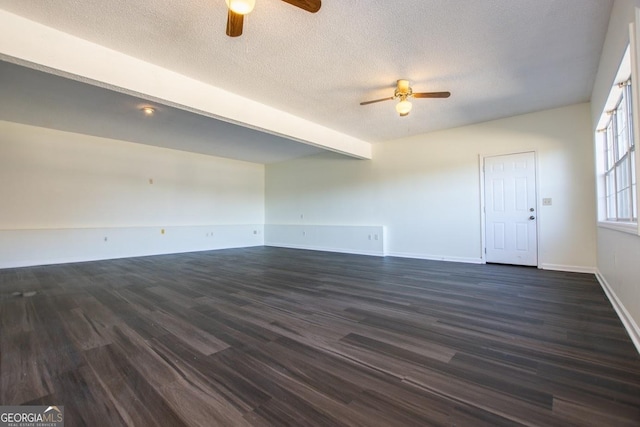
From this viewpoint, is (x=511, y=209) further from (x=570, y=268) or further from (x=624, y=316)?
(x=624, y=316)

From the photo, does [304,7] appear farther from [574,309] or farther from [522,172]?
[522,172]

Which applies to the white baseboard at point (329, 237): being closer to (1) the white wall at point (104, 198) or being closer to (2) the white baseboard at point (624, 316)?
(1) the white wall at point (104, 198)

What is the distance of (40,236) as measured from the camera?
18.0 ft

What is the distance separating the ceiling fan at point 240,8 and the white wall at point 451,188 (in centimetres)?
446

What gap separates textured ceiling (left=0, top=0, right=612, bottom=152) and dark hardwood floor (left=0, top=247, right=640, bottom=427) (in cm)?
264

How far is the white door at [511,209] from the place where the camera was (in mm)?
4812

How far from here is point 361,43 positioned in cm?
277

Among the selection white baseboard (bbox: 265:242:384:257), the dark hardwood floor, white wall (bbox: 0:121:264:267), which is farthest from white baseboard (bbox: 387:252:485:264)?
white wall (bbox: 0:121:264:267)

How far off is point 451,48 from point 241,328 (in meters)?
3.38

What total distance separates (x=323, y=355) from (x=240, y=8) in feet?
7.79

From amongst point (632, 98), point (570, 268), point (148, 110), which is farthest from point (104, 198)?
point (570, 268)

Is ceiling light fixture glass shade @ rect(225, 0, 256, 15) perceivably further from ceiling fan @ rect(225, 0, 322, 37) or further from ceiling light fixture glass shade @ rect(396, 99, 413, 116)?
ceiling light fixture glass shade @ rect(396, 99, 413, 116)

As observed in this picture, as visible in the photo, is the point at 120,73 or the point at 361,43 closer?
the point at 361,43

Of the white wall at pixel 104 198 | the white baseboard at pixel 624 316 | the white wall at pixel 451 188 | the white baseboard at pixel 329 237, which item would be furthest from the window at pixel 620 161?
the white wall at pixel 104 198
